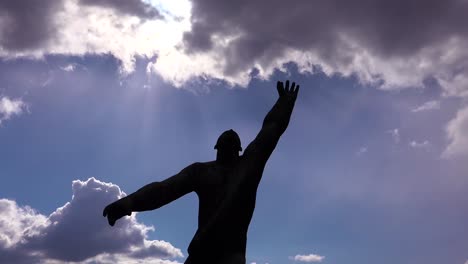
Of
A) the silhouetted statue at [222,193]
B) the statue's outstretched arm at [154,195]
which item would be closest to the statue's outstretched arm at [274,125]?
the silhouetted statue at [222,193]

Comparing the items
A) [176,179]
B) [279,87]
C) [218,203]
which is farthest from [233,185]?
[279,87]

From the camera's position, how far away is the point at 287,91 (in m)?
9.91

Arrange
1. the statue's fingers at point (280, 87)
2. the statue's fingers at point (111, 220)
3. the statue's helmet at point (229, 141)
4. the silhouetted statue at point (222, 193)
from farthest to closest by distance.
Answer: the statue's fingers at point (280, 87)
the statue's helmet at point (229, 141)
the statue's fingers at point (111, 220)
the silhouetted statue at point (222, 193)

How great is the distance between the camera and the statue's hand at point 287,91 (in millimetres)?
9828

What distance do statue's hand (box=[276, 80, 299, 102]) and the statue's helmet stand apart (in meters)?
1.22

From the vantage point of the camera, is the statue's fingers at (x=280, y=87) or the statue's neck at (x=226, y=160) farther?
the statue's fingers at (x=280, y=87)

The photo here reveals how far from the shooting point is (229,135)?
9.21 meters

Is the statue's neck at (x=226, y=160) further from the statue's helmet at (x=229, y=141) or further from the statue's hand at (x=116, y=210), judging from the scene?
the statue's hand at (x=116, y=210)

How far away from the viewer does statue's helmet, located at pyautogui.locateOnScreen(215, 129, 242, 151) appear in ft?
30.1

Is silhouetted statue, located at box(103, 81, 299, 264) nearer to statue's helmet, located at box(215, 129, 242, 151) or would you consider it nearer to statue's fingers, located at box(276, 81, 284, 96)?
statue's helmet, located at box(215, 129, 242, 151)

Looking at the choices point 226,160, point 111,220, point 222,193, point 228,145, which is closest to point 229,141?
point 228,145

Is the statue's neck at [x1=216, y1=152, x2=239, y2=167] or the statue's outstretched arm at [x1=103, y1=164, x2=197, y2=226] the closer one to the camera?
the statue's outstretched arm at [x1=103, y1=164, x2=197, y2=226]

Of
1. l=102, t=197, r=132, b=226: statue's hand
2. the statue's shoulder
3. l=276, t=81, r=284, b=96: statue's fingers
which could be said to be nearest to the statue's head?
the statue's shoulder

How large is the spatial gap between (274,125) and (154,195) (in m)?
2.30
